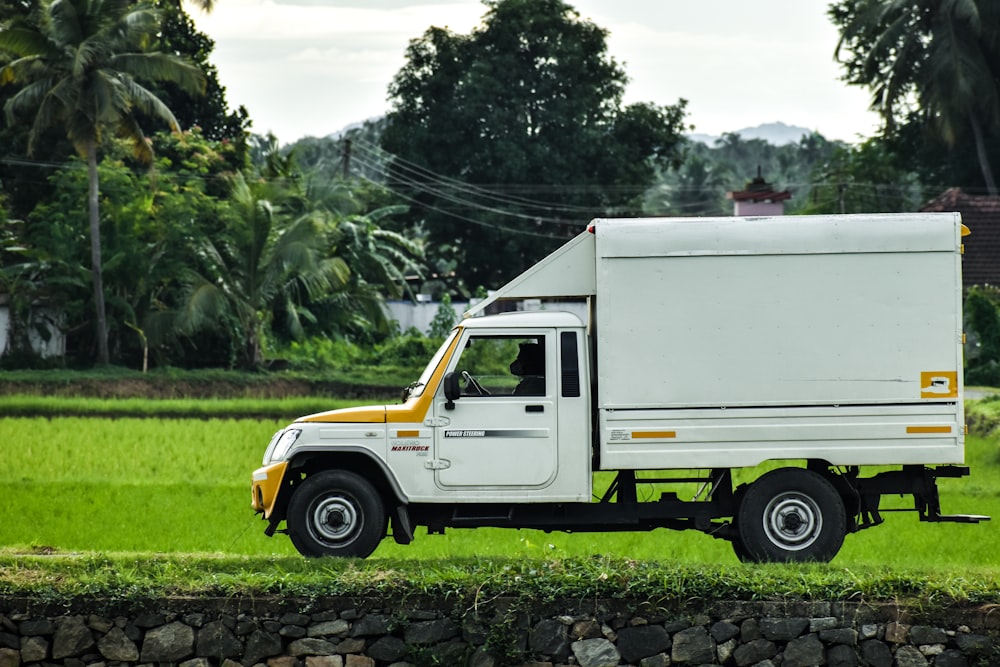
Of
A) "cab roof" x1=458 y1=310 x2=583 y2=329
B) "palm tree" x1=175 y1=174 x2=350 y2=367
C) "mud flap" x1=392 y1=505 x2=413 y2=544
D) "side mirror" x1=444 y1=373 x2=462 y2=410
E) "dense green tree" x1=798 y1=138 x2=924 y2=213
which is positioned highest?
"dense green tree" x1=798 y1=138 x2=924 y2=213

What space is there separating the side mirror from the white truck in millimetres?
14

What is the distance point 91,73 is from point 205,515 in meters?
23.3

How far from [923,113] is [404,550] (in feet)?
133

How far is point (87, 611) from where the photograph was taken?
10.4 metres

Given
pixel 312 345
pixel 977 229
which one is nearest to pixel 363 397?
pixel 312 345

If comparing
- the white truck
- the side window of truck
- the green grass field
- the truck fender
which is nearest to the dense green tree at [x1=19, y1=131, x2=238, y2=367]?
the green grass field

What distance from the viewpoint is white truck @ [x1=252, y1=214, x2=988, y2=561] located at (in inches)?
435

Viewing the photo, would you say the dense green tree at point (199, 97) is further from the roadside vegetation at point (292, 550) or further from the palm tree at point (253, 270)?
the roadside vegetation at point (292, 550)

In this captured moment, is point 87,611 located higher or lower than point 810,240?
lower

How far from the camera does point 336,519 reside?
1129 cm

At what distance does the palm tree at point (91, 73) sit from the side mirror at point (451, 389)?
26620mm

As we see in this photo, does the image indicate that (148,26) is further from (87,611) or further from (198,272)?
(87,611)

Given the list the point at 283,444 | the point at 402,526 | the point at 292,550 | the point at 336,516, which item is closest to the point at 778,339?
the point at 402,526

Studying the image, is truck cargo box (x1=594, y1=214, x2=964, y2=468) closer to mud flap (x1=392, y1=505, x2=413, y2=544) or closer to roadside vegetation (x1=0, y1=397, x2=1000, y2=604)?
roadside vegetation (x1=0, y1=397, x2=1000, y2=604)
